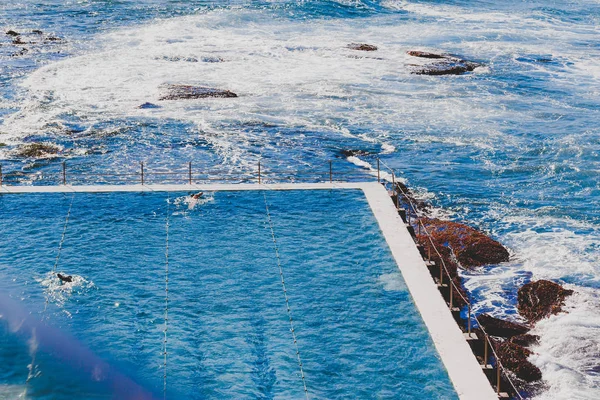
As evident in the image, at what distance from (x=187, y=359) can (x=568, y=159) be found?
20.3 meters

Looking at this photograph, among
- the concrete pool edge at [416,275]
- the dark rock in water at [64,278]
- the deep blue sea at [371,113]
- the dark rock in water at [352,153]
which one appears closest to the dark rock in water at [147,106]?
the deep blue sea at [371,113]

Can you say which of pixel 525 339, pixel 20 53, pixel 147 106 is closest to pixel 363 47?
pixel 147 106

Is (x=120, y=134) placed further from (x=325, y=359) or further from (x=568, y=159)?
(x=325, y=359)

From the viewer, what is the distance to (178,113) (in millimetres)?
35281

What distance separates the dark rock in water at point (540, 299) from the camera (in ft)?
59.8

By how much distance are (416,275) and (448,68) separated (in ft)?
94.6

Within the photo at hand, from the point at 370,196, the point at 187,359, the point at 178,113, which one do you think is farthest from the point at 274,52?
the point at 187,359

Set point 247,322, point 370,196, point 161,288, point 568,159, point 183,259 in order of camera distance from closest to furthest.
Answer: point 247,322, point 161,288, point 183,259, point 370,196, point 568,159

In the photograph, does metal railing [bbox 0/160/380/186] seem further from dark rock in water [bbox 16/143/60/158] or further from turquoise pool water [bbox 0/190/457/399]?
turquoise pool water [bbox 0/190/457/399]

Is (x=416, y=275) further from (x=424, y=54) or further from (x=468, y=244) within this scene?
(x=424, y=54)

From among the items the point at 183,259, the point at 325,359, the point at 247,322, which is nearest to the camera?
the point at 325,359

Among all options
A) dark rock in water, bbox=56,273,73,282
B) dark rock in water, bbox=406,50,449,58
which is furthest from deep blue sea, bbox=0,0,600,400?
dark rock in water, bbox=56,273,73,282

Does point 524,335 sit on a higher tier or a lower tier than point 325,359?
lower

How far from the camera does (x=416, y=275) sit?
17281 millimetres
